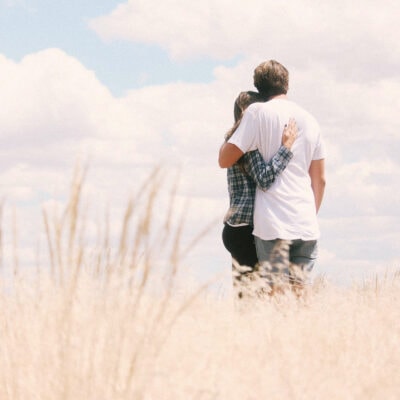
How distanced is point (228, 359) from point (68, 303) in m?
0.85

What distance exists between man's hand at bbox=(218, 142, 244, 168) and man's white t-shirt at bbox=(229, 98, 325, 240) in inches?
1.1

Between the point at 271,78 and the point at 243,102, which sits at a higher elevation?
the point at 271,78

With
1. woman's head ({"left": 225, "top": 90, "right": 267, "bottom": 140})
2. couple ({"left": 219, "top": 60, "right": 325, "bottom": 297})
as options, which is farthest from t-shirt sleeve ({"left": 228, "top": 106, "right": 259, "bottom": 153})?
woman's head ({"left": 225, "top": 90, "right": 267, "bottom": 140})

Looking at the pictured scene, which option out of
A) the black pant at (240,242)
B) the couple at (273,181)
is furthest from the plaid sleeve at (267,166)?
the black pant at (240,242)

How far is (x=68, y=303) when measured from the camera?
2.59 meters

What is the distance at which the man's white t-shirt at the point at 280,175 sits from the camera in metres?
4.20

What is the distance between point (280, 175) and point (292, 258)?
20.6 inches

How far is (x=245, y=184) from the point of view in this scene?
14.3 ft

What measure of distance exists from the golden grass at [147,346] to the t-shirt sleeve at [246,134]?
933 millimetres

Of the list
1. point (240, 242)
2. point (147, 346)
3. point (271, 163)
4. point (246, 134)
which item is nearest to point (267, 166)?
point (271, 163)

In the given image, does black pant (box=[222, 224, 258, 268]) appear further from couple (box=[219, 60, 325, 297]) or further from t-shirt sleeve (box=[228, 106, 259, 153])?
t-shirt sleeve (box=[228, 106, 259, 153])

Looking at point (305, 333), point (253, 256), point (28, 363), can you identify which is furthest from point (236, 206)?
point (28, 363)

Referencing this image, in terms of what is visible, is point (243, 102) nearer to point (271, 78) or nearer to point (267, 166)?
point (271, 78)

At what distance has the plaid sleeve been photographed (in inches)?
164
